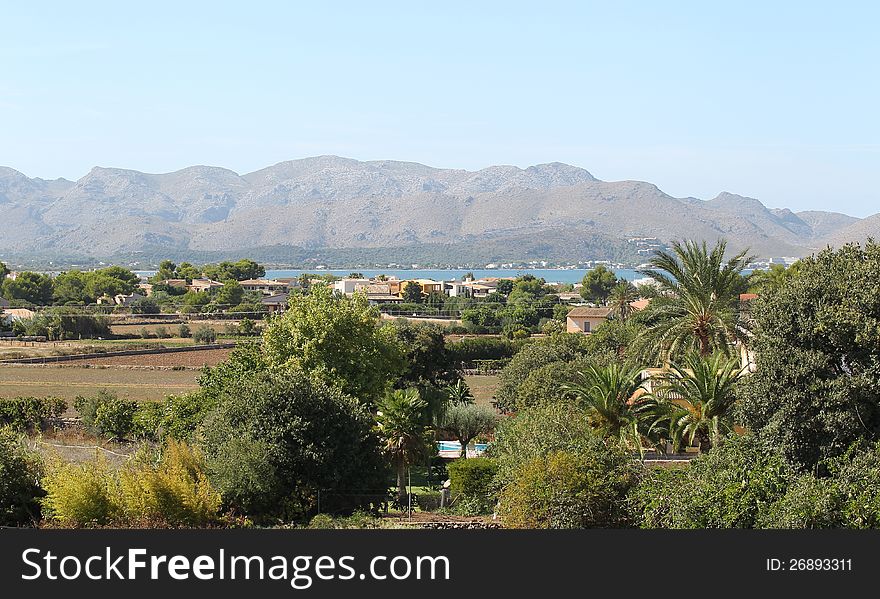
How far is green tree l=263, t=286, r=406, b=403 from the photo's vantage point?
26.0 metres

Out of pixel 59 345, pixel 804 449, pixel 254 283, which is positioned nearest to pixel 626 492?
pixel 804 449

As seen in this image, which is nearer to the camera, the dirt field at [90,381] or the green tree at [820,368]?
the green tree at [820,368]

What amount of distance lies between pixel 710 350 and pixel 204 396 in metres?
12.8

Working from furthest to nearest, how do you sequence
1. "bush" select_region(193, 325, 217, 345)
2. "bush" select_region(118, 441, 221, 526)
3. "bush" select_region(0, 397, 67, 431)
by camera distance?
1. "bush" select_region(193, 325, 217, 345)
2. "bush" select_region(0, 397, 67, 431)
3. "bush" select_region(118, 441, 221, 526)

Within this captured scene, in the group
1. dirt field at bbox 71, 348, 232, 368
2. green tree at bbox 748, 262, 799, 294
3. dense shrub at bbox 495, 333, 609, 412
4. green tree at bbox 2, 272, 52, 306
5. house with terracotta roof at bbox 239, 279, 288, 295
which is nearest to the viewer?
green tree at bbox 748, 262, 799, 294

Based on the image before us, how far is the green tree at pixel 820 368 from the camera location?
13000 mm

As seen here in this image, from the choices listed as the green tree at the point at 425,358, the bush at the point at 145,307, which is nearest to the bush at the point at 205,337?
the bush at the point at 145,307

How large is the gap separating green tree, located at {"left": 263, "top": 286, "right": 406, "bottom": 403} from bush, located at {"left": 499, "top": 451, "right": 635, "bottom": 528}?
42.6 ft

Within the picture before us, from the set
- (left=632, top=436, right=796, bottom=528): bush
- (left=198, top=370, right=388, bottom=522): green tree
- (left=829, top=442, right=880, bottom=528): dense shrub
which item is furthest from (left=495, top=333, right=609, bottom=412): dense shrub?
(left=829, top=442, right=880, bottom=528): dense shrub

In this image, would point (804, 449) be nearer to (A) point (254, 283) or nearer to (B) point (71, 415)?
(B) point (71, 415)

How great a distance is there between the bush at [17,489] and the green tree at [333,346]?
10582 millimetres

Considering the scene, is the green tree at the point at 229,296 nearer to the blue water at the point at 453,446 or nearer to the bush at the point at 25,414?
the bush at the point at 25,414

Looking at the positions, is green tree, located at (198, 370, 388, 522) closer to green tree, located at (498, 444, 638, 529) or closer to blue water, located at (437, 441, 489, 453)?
green tree, located at (498, 444, 638, 529)

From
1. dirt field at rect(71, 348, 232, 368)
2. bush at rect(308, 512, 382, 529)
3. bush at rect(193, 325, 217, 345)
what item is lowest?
dirt field at rect(71, 348, 232, 368)
